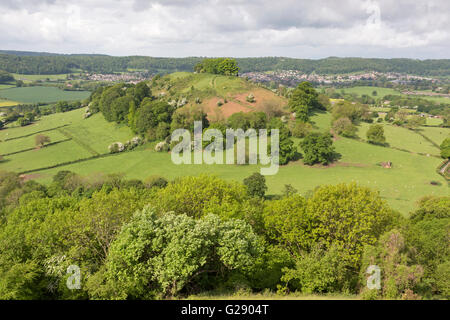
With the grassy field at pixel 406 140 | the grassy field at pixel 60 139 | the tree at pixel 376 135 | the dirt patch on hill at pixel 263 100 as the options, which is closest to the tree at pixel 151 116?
the grassy field at pixel 60 139

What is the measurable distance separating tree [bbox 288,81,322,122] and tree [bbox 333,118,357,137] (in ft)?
41.5

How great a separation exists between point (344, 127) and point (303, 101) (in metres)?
23.4

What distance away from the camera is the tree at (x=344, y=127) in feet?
350

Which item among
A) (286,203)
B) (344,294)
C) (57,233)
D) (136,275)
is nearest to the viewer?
(136,275)

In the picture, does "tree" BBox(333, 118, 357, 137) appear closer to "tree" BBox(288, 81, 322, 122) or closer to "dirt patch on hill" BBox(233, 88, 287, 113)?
"tree" BBox(288, 81, 322, 122)

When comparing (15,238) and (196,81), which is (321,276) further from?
(196,81)

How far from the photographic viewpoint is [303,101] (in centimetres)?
12312

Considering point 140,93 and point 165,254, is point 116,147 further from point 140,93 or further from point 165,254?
point 165,254

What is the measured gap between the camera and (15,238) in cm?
2750

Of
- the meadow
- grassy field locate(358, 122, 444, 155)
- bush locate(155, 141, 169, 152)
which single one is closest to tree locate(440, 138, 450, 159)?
the meadow

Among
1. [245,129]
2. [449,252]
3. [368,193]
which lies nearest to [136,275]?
[368,193]

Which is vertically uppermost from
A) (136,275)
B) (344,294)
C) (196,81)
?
(196,81)
